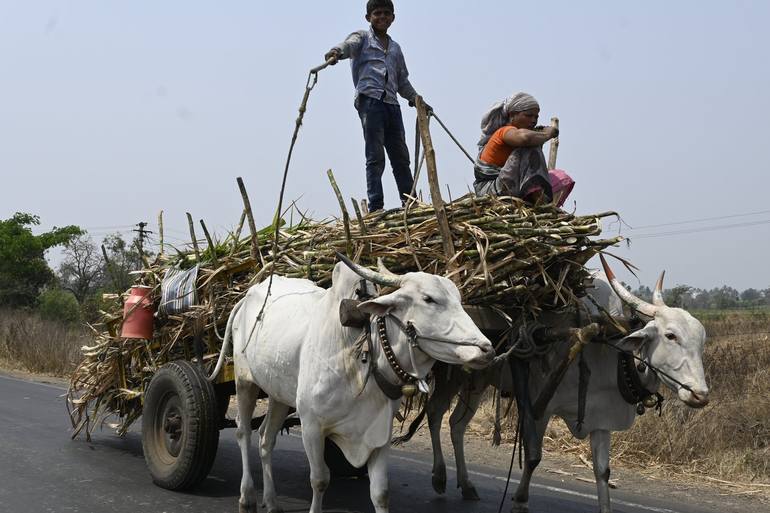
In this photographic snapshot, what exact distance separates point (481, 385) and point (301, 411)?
5.94ft

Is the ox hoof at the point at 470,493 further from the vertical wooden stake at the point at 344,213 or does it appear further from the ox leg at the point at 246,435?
the vertical wooden stake at the point at 344,213

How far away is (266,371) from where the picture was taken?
17.1ft

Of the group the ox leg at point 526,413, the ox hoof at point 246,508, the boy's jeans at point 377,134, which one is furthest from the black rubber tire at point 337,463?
the boy's jeans at point 377,134

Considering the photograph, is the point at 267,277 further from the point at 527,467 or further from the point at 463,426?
the point at 527,467

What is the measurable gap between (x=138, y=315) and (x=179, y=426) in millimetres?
1064

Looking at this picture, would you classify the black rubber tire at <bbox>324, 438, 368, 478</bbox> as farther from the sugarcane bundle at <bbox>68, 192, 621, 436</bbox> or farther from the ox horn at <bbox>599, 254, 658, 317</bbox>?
the ox horn at <bbox>599, 254, 658, 317</bbox>

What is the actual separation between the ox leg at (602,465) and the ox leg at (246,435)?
7.36 ft

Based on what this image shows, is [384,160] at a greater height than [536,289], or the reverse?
[384,160]

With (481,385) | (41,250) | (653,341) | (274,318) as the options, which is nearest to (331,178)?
(274,318)

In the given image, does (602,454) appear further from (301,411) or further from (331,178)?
(331,178)

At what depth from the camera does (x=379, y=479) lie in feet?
14.5

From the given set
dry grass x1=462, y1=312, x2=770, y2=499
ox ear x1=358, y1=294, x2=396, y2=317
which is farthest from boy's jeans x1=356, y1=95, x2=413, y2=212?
dry grass x1=462, y1=312, x2=770, y2=499

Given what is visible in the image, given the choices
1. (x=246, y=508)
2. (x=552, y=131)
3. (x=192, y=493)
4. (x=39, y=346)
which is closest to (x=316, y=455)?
(x=246, y=508)

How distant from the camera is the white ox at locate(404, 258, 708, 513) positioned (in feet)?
16.6
